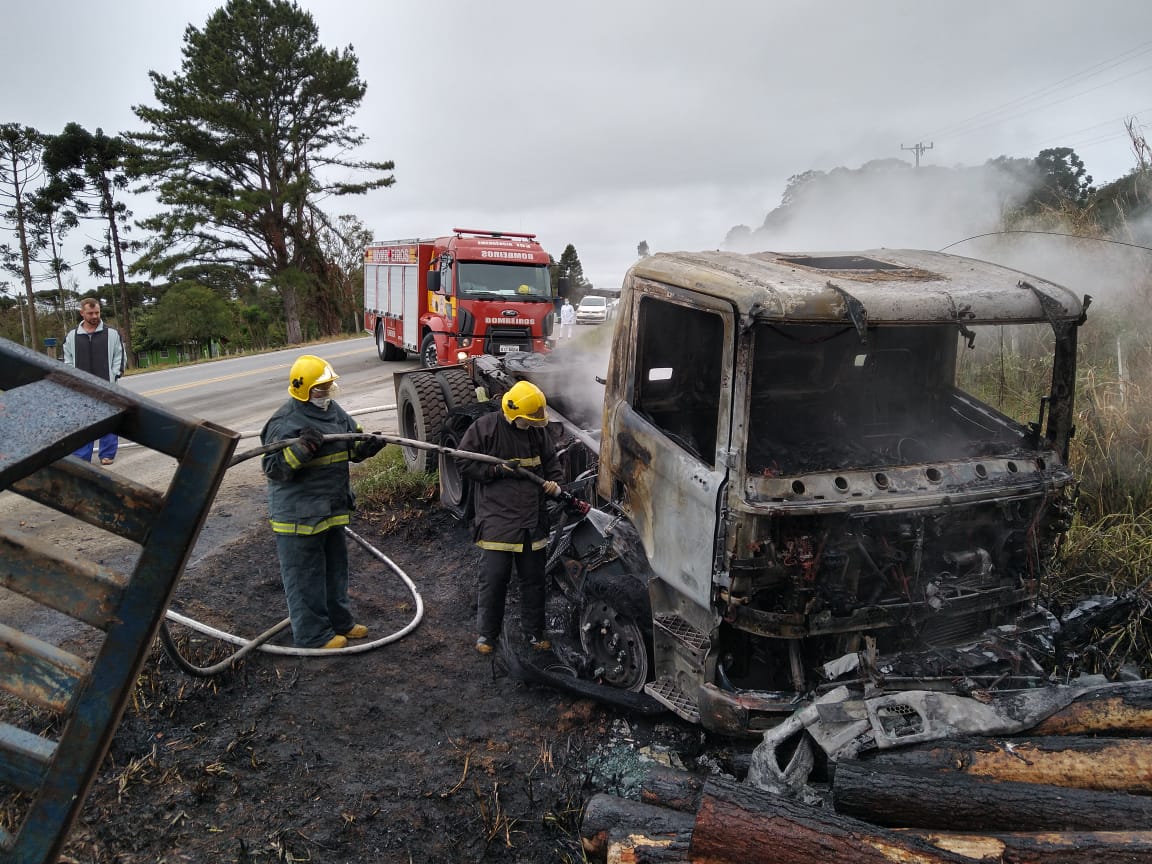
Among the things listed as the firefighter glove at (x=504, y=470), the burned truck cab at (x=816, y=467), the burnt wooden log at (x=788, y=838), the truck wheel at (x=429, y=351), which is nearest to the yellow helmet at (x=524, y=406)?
the firefighter glove at (x=504, y=470)

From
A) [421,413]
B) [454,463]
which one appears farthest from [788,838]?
[421,413]

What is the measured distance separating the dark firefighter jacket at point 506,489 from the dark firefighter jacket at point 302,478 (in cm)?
83

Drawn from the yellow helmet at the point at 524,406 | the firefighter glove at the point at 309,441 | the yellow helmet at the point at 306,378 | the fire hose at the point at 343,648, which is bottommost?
the fire hose at the point at 343,648

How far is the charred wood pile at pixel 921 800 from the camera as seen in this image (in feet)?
8.18

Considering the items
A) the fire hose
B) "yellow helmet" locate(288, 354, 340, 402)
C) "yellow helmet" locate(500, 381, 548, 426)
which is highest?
"yellow helmet" locate(288, 354, 340, 402)

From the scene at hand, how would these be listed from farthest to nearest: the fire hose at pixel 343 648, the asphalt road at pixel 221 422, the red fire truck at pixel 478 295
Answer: the red fire truck at pixel 478 295, the asphalt road at pixel 221 422, the fire hose at pixel 343 648

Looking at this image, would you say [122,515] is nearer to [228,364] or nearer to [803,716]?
[803,716]

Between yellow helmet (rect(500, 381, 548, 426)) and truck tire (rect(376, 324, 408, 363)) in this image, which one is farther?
truck tire (rect(376, 324, 408, 363))

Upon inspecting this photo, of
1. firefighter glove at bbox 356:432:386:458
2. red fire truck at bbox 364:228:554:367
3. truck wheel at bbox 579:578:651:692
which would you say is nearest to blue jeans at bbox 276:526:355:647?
firefighter glove at bbox 356:432:386:458

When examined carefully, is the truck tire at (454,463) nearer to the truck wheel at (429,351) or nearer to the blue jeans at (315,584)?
the blue jeans at (315,584)

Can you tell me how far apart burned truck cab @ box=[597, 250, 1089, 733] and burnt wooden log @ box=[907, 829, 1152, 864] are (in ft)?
3.23

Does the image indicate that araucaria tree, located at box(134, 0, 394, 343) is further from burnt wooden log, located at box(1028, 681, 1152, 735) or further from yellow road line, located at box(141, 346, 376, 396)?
burnt wooden log, located at box(1028, 681, 1152, 735)

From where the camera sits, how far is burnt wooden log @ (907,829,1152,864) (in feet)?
7.86

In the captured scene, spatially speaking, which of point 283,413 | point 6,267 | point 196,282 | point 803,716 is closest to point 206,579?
point 283,413
